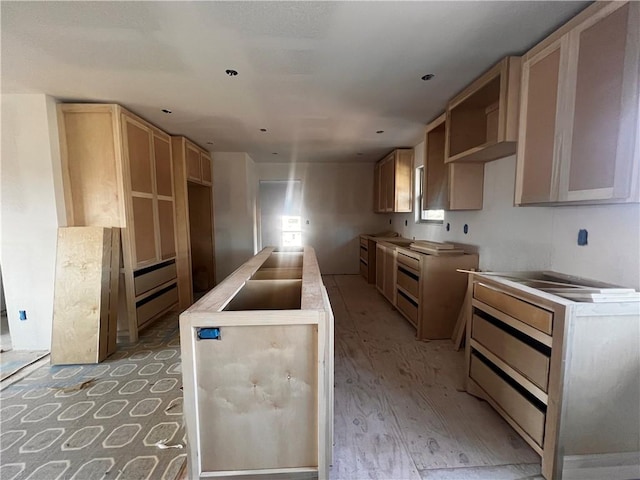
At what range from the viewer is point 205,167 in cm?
471

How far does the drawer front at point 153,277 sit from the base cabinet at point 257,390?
7.59ft

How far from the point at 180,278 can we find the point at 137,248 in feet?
3.64

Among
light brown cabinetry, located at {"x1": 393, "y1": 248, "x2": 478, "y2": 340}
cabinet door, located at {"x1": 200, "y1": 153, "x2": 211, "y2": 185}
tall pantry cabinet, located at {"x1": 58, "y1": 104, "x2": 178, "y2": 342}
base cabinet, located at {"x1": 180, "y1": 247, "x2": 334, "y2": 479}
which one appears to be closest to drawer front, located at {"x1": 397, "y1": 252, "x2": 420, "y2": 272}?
light brown cabinetry, located at {"x1": 393, "y1": 248, "x2": 478, "y2": 340}

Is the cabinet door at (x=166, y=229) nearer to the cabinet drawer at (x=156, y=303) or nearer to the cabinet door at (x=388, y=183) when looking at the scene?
the cabinet drawer at (x=156, y=303)

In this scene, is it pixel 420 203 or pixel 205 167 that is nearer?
pixel 420 203

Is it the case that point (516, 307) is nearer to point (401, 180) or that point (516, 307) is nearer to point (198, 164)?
point (401, 180)

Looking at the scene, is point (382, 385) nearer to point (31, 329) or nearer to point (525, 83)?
point (525, 83)

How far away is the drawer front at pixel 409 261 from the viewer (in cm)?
306

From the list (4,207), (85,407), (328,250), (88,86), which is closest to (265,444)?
(85,407)

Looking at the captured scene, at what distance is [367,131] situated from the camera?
3.62m

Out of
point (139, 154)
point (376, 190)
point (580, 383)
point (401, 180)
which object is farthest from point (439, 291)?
point (139, 154)

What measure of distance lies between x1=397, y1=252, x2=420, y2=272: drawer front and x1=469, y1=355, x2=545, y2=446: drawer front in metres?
1.20

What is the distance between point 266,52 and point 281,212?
4.38m

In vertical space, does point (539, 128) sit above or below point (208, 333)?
above
